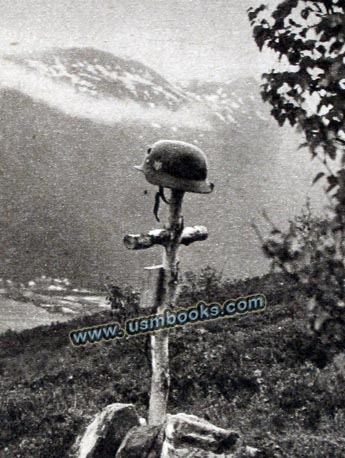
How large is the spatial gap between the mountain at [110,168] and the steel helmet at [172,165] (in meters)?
7.15

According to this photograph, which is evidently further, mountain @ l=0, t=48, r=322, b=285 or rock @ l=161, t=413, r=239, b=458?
mountain @ l=0, t=48, r=322, b=285

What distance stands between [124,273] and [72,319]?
1.64 meters

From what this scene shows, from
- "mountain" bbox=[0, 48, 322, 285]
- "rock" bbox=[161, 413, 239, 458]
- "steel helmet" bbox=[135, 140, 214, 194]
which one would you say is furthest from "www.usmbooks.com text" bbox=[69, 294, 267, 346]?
"steel helmet" bbox=[135, 140, 214, 194]

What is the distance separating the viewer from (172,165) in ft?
17.4

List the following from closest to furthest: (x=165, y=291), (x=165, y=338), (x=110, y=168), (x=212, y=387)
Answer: (x=165, y=291) < (x=165, y=338) < (x=212, y=387) < (x=110, y=168)

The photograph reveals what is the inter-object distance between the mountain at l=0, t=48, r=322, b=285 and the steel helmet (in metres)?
7.15

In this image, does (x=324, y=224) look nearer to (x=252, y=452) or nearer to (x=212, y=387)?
(x=252, y=452)

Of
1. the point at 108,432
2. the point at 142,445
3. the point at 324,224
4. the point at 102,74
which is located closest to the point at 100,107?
the point at 102,74

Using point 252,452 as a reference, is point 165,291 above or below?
above

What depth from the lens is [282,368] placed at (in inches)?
337

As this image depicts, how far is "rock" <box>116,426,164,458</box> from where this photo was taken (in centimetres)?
526

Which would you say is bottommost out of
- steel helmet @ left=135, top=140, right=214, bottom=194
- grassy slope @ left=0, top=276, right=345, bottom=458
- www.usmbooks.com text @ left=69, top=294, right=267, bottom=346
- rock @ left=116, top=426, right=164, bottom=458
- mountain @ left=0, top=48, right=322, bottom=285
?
rock @ left=116, top=426, right=164, bottom=458

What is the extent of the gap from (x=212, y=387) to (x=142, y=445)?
9.06ft

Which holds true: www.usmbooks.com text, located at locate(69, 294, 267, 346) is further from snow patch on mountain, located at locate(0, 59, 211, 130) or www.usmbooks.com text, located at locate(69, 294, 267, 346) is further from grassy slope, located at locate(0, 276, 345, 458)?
snow patch on mountain, located at locate(0, 59, 211, 130)
